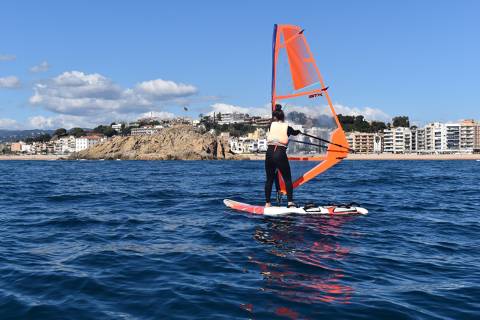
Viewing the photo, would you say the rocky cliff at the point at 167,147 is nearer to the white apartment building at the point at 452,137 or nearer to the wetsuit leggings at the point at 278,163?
the white apartment building at the point at 452,137

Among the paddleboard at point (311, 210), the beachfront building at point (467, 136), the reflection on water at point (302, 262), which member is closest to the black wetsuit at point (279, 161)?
the paddleboard at point (311, 210)

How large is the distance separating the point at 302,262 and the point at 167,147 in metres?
160

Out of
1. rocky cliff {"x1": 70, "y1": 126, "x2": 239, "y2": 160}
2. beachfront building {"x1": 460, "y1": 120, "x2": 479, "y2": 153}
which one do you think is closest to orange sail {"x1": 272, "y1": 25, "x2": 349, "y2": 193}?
rocky cliff {"x1": 70, "y1": 126, "x2": 239, "y2": 160}

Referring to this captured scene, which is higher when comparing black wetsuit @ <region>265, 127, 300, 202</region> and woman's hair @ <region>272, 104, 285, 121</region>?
woman's hair @ <region>272, 104, 285, 121</region>

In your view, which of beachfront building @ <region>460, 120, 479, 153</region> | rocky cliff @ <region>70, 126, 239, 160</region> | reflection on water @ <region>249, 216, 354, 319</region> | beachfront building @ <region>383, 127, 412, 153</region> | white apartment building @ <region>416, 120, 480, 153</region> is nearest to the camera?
reflection on water @ <region>249, 216, 354, 319</region>

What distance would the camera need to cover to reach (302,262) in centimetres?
743

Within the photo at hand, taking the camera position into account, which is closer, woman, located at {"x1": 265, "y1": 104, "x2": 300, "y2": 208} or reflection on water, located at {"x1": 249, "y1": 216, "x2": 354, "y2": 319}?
reflection on water, located at {"x1": 249, "y1": 216, "x2": 354, "y2": 319}

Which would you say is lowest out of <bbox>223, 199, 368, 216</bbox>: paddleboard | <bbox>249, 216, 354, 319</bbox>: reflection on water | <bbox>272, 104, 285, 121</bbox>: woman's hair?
<bbox>249, 216, 354, 319</bbox>: reflection on water

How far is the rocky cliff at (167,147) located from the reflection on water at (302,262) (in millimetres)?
144556

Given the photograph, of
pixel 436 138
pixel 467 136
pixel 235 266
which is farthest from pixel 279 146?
pixel 467 136

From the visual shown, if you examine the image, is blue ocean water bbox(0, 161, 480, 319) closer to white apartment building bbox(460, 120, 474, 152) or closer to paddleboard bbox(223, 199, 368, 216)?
paddleboard bbox(223, 199, 368, 216)

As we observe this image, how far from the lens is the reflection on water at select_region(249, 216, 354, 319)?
5863 millimetres

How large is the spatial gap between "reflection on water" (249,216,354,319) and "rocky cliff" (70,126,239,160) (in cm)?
14456

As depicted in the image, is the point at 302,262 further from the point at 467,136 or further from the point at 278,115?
the point at 467,136
